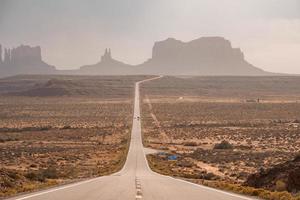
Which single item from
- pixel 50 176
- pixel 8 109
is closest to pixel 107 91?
pixel 8 109

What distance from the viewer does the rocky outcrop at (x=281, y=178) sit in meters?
17.0

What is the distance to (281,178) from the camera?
18719 millimetres

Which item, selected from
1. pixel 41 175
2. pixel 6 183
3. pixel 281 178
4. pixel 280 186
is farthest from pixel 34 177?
pixel 280 186

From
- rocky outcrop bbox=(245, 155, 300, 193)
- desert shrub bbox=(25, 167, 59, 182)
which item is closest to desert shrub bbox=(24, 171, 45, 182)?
desert shrub bbox=(25, 167, 59, 182)

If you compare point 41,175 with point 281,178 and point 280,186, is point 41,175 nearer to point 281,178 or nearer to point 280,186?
point 281,178

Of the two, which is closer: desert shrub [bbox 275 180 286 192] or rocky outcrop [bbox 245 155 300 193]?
rocky outcrop [bbox 245 155 300 193]

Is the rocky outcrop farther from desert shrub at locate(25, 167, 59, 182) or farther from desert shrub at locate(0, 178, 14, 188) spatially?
desert shrub at locate(25, 167, 59, 182)

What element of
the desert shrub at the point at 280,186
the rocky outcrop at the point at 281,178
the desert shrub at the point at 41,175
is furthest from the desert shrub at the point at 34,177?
the desert shrub at the point at 280,186

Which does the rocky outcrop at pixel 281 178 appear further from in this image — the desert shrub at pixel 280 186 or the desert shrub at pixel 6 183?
the desert shrub at pixel 6 183

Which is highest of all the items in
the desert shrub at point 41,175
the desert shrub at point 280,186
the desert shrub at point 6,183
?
the desert shrub at point 280,186

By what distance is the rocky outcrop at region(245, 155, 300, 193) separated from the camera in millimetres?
16969

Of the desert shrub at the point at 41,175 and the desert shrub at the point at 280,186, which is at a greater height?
the desert shrub at the point at 280,186

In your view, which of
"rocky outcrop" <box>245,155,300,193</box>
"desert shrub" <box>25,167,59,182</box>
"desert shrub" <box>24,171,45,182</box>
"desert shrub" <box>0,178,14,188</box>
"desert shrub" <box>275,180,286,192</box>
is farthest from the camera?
"desert shrub" <box>25,167,59,182</box>

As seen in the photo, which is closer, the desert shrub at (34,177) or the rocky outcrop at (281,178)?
the rocky outcrop at (281,178)
